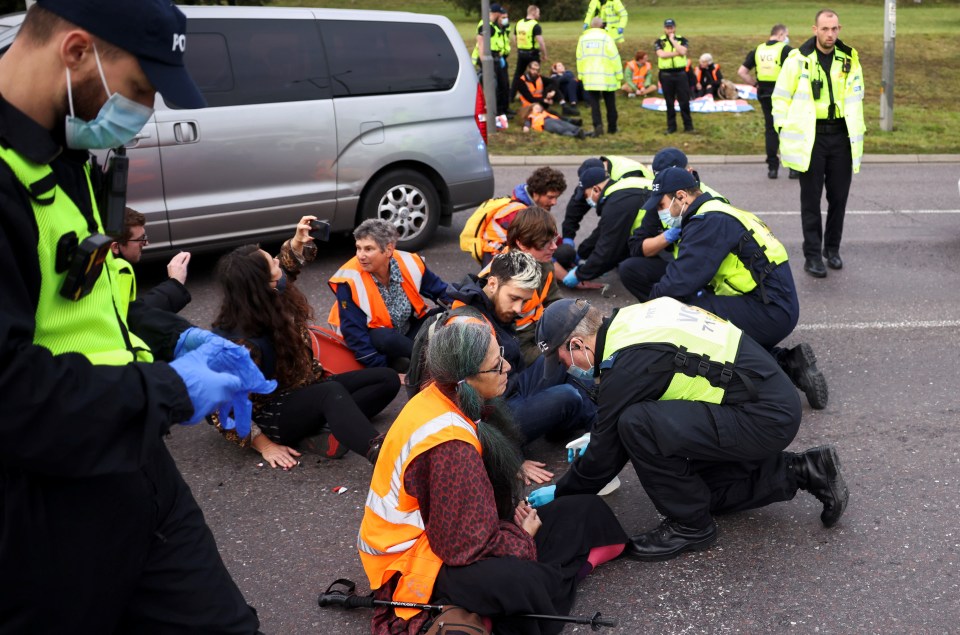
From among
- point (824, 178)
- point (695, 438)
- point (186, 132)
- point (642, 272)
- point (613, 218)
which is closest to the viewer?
point (695, 438)

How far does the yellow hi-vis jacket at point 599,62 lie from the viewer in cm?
Result: 1516

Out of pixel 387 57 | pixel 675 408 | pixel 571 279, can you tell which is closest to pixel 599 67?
pixel 387 57

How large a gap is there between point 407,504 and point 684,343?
4.36 ft

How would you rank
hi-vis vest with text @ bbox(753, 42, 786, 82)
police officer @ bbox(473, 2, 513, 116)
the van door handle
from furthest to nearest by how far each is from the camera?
police officer @ bbox(473, 2, 513, 116), hi-vis vest with text @ bbox(753, 42, 786, 82), the van door handle

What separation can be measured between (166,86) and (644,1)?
37831 millimetres

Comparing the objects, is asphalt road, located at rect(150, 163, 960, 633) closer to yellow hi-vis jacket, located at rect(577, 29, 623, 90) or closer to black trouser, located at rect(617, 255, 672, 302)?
black trouser, located at rect(617, 255, 672, 302)

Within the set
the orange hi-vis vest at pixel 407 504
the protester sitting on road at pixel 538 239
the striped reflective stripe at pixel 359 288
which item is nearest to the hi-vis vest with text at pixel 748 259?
the protester sitting on road at pixel 538 239

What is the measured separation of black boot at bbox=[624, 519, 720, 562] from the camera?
3992 millimetres

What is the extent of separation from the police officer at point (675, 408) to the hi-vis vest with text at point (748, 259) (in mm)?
1524

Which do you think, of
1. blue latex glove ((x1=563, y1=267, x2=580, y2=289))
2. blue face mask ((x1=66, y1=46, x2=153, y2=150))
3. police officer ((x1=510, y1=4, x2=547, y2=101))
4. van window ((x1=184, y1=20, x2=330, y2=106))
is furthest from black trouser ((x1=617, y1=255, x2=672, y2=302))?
police officer ((x1=510, y1=4, x2=547, y2=101))

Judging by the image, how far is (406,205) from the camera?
8562 mm

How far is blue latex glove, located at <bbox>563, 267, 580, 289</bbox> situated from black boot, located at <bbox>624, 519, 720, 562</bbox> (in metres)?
3.74

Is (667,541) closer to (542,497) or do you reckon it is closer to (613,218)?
(542,497)

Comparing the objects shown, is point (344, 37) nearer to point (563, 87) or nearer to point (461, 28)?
point (563, 87)
